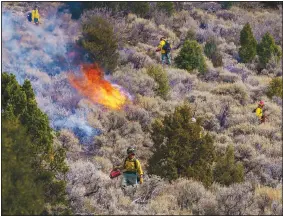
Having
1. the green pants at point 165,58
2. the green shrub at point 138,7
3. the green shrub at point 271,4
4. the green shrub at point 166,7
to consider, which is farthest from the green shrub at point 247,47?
the green shrub at point 271,4

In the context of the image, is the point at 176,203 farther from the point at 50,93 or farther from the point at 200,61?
the point at 200,61

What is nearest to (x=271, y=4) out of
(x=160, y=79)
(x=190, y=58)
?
(x=190, y=58)

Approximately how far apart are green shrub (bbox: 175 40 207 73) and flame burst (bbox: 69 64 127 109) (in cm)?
622

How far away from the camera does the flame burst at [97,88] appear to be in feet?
58.4

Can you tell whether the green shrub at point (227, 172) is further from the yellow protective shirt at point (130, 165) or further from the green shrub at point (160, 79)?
the green shrub at point (160, 79)

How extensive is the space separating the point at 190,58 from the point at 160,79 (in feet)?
15.3

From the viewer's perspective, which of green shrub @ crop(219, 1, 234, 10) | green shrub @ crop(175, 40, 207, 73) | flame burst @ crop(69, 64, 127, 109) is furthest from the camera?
green shrub @ crop(219, 1, 234, 10)

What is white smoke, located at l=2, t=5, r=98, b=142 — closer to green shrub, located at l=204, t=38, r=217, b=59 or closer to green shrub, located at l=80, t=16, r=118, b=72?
green shrub, located at l=80, t=16, r=118, b=72

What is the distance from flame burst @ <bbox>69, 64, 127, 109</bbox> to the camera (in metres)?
17.8

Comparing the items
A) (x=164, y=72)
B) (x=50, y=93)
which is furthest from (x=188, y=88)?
(x=50, y=93)

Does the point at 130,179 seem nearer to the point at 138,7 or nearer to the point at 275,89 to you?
the point at 275,89

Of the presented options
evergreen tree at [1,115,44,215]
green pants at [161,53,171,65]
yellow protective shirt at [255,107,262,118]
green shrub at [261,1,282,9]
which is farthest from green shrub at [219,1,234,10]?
evergreen tree at [1,115,44,215]

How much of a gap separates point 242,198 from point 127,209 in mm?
2248

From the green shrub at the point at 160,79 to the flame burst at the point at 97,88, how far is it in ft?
7.29
